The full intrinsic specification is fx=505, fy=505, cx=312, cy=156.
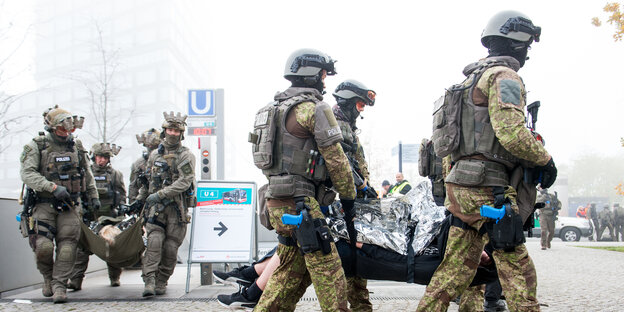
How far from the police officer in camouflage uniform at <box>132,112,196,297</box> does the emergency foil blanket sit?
2958 mm

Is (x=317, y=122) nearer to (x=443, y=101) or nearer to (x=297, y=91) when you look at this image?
(x=297, y=91)

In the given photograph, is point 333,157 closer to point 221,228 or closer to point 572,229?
point 221,228

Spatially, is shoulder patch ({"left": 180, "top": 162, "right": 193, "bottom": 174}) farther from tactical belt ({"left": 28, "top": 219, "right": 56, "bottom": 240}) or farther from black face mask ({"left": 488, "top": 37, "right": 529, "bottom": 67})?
black face mask ({"left": 488, "top": 37, "right": 529, "bottom": 67})

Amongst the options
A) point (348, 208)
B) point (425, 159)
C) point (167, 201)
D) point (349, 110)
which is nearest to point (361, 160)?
point (349, 110)

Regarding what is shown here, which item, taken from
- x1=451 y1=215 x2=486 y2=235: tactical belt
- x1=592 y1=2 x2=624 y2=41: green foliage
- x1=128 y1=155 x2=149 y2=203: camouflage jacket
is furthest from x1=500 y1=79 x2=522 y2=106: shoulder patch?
x1=592 y1=2 x2=624 y2=41: green foliage

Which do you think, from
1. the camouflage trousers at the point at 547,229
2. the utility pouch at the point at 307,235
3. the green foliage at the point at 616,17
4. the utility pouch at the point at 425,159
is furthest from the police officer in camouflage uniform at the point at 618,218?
the utility pouch at the point at 307,235

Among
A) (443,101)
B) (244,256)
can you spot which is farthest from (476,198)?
(244,256)

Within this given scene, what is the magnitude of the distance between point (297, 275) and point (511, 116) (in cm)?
192

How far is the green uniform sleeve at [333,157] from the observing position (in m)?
3.64

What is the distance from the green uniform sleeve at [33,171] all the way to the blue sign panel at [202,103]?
2861mm

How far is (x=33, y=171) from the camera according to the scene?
5.97m

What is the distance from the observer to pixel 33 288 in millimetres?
7152

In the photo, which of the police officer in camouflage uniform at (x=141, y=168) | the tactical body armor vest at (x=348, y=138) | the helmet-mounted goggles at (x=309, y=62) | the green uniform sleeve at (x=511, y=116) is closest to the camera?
the green uniform sleeve at (x=511, y=116)

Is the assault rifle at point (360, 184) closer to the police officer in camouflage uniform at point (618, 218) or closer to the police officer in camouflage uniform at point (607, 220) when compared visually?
the police officer in camouflage uniform at point (607, 220)
